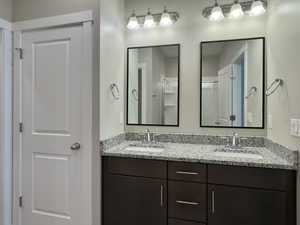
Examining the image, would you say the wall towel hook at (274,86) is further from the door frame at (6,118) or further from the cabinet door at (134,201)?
the door frame at (6,118)

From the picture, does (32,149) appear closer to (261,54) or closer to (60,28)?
(60,28)

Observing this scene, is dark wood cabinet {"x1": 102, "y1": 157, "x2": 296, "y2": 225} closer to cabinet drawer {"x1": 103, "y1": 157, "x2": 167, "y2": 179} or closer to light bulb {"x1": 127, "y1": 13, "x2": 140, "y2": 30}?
cabinet drawer {"x1": 103, "y1": 157, "x2": 167, "y2": 179}

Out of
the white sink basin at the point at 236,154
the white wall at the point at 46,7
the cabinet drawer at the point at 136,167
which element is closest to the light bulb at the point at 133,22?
the white wall at the point at 46,7

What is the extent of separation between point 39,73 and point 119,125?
3.15 feet

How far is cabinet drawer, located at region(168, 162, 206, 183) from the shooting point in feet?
5.20

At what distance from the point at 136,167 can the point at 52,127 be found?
93 centimetres

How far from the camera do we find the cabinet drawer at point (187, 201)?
158 cm

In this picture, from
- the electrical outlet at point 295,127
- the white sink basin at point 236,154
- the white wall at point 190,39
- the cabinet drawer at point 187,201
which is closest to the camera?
the electrical outlet at point 295,127

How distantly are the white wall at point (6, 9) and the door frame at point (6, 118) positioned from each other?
0.18ft

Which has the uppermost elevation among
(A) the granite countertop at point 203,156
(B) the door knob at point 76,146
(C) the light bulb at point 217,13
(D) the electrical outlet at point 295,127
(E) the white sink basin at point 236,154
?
(C) the light bulb at point 217,13

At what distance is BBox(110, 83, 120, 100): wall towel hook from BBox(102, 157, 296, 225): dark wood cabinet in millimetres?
676

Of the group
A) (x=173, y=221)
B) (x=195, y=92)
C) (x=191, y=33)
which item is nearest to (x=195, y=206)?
(x=173, y=221)

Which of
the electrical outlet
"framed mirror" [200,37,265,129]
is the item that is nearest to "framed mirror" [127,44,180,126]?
"framed mirror" [200,37,265,129]

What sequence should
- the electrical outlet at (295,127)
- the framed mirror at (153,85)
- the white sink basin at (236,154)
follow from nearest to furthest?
1. the electrical outlet at (295,127)
2. the white sink basin at (236,154)
3. the framed mirror at (153,85)
